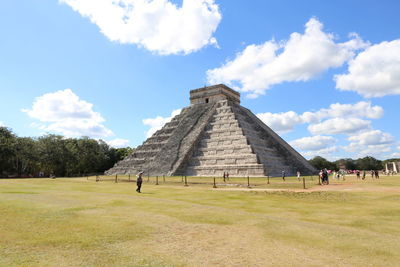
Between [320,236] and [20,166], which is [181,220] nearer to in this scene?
[320,236]

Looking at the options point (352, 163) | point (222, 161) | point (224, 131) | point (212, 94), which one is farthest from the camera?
point (352, 163)

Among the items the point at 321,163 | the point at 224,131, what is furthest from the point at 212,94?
the point at 321,163

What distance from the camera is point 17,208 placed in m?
10.3

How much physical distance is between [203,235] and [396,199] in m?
11.6

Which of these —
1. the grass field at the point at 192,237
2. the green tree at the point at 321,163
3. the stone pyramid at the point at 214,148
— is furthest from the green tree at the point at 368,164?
the grass field at the point at 192,237

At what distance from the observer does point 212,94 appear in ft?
183

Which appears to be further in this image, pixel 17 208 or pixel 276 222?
pixel 17 208

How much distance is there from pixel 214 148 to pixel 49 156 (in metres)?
35.7

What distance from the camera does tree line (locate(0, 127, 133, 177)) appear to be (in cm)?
5325

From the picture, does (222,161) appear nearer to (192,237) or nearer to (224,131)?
(224,131)

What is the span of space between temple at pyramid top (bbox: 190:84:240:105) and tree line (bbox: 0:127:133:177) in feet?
86.9

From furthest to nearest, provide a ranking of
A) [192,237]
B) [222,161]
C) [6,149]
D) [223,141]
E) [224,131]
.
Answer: [6,149]
[224,131]
[223,141]
[222,161]
[192,237]

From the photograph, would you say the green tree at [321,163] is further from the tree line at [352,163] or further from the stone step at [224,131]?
the stone step at [224,131]

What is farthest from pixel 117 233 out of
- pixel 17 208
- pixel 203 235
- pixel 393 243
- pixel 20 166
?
pixel 20 166
